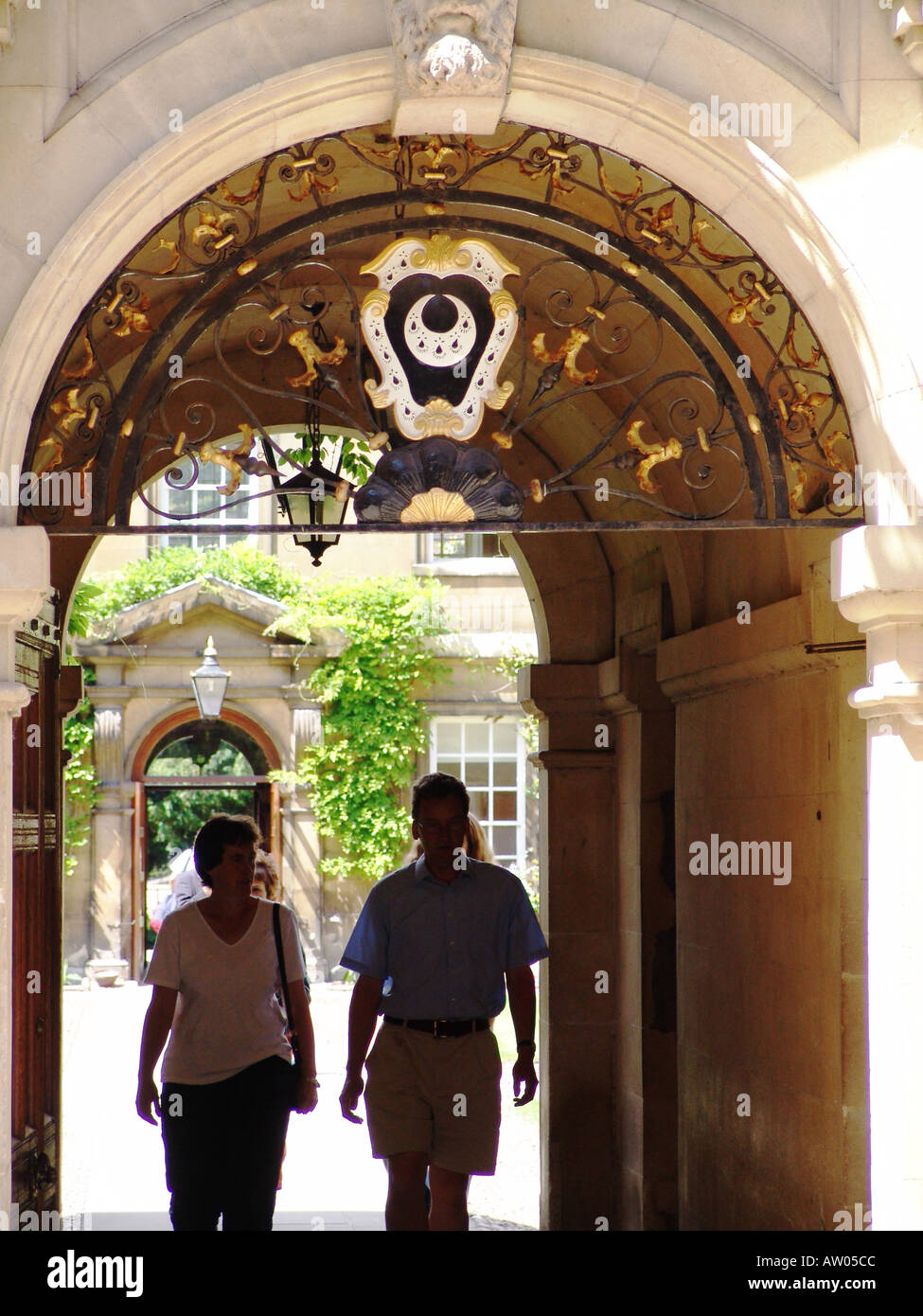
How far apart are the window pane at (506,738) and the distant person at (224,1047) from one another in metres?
14.1

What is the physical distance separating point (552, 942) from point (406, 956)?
10.2 feet

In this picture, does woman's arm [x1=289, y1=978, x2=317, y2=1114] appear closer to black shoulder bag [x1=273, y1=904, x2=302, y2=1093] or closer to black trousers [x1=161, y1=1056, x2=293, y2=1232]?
black shoulder bag [x1=273, y1=904, x2=302, y2=1093]

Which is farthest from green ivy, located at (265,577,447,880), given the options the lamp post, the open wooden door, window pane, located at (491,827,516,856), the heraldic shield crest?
the heraldic shield crest

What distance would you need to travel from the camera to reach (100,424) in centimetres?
445

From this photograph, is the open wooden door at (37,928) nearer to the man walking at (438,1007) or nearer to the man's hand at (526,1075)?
the man walking at (438,1007)

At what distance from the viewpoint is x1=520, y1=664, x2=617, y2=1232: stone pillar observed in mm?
8070

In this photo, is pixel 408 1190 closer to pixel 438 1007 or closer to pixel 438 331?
pixel 438 1007

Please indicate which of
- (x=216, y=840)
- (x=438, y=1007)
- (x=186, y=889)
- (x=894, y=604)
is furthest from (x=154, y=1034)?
(x=186, y=889)

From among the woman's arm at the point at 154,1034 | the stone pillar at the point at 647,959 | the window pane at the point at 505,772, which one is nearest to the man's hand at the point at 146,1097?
the woman's arm at the point at 154,1034

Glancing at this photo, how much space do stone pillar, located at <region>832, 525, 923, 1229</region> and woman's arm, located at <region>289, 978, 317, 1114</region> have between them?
1.73m

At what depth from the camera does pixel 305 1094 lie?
5.05 m

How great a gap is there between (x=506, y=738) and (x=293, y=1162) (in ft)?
33.1

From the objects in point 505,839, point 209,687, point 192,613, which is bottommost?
point 505,839

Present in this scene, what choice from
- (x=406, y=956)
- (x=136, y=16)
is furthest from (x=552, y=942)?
(x=136, y=16)
